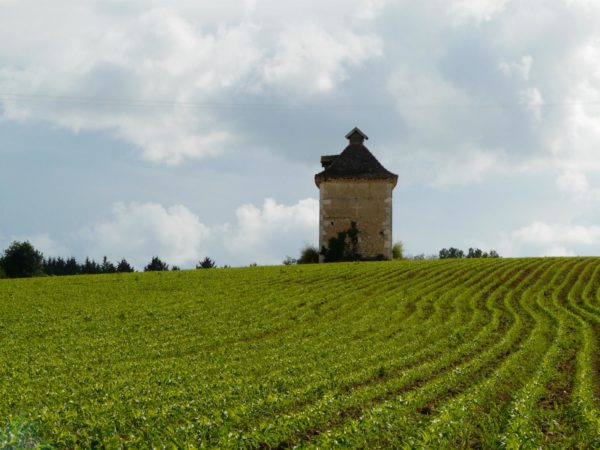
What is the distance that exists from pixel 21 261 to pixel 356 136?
4210cm

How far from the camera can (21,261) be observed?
78.6m

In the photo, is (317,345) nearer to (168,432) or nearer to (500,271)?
(168,432)

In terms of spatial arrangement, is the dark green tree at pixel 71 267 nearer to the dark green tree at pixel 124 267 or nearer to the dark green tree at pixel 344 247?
the dark green tree at pixel 124 267

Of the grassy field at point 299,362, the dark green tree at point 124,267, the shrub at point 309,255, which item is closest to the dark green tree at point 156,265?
the dark green tree at point 124,267

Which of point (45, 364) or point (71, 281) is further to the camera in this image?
point (71, 281)

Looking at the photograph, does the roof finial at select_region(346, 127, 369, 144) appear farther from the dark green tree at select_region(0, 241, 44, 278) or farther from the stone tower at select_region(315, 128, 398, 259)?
the dark green tree at select_region(0, 241, 44, 278)

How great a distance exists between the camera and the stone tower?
6041 centimetres

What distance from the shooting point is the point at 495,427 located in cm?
1227

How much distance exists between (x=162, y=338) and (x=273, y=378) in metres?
8.07

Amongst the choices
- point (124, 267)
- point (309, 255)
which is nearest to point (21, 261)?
point (124, 267)

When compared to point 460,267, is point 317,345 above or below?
below

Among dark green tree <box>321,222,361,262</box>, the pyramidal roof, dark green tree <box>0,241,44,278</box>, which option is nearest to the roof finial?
the pyramidal roof

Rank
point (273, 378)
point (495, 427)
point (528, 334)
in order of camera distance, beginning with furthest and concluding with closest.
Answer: point (528, 334) < point (273, 378) < point (495, 427)

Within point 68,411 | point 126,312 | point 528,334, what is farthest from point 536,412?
point 126,312
